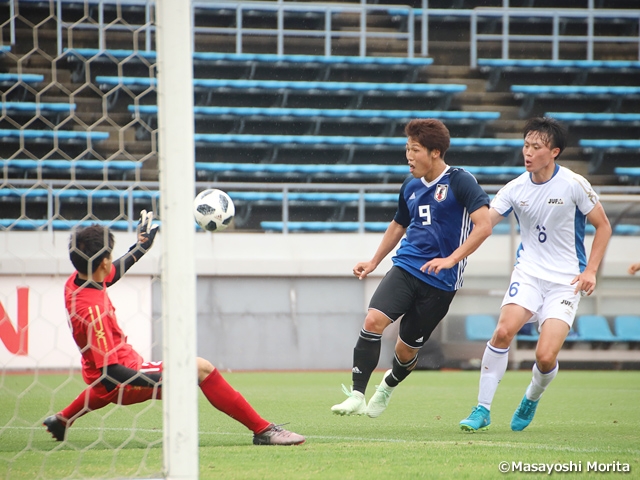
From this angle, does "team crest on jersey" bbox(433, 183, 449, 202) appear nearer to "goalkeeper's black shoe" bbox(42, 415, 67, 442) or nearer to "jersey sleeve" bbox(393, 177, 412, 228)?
"jersey sleeve" bbox(393, 177, 412, 228)

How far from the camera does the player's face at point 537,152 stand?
495 centimetres

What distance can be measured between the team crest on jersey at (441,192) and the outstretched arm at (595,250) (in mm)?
869

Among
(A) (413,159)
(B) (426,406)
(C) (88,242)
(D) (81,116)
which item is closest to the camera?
(C) (88,242)

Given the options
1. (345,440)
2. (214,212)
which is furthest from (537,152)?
(214,212)

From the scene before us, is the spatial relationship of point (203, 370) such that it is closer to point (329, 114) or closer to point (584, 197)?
point (584, 197)

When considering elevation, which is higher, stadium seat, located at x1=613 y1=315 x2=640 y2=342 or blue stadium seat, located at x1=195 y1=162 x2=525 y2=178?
blue stadium seat, located at x1=195 y1=162 x2=525 y2=178

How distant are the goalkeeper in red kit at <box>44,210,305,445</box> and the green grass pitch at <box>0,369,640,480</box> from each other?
15 cm

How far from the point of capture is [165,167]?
290 cm

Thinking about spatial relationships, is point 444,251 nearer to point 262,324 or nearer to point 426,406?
point 426,406

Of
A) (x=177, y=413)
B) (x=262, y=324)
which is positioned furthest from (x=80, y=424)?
(x=262, y=324)

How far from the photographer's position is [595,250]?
16.0ft

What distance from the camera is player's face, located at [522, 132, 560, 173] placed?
4.95 metres

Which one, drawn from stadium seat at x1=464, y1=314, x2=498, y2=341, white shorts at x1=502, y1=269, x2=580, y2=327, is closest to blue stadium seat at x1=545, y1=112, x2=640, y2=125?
stadium seat at x1=464, y1=314, x2=498, y2=341

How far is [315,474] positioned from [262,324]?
8623 millimetres
